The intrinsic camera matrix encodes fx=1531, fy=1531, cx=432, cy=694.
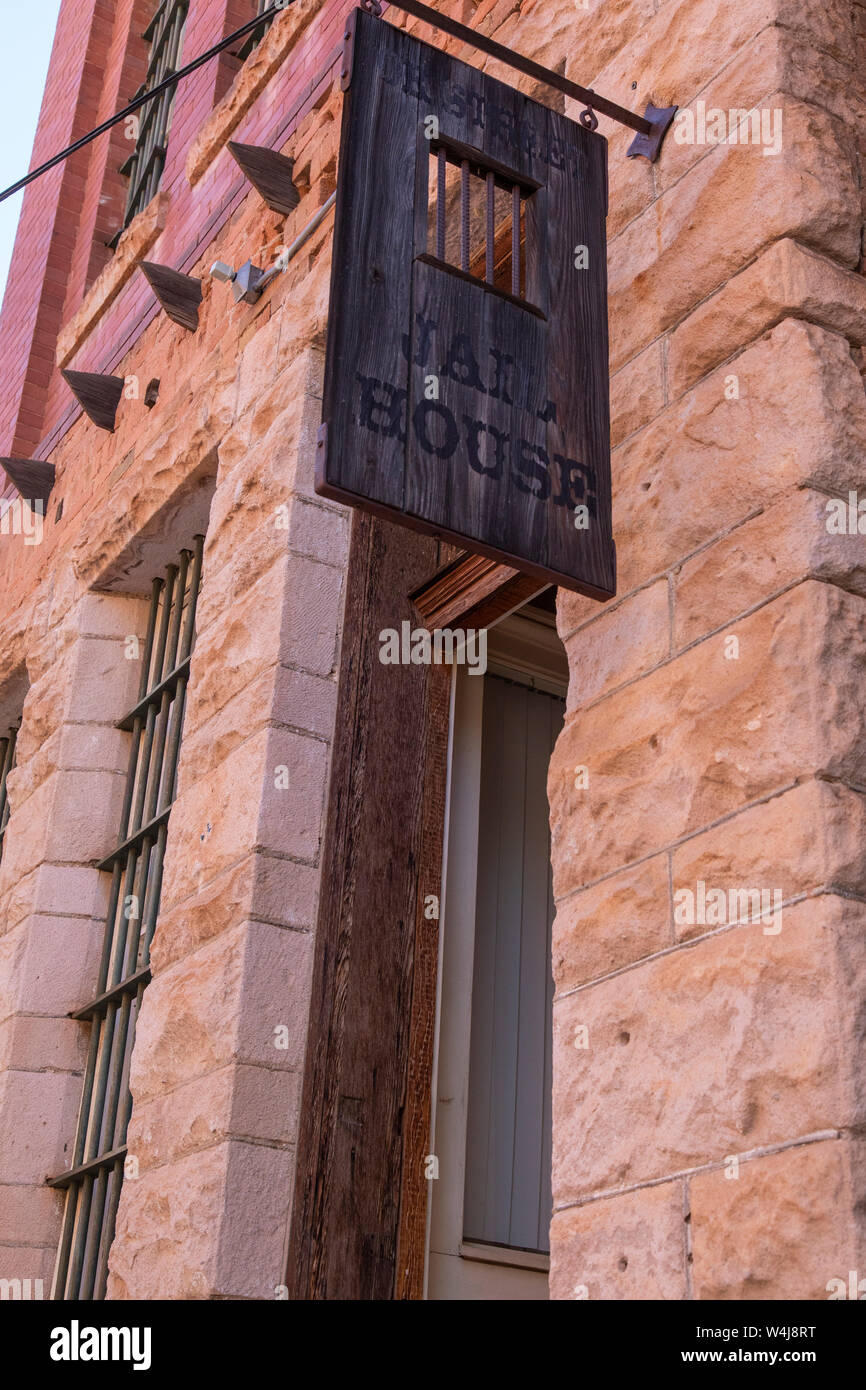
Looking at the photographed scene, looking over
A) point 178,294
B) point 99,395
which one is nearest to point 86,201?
point 99,395

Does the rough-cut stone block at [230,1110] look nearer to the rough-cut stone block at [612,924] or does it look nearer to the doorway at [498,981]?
the doorway at [498,981]

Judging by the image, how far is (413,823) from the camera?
176 inches

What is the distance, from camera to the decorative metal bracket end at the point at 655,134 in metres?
3.50

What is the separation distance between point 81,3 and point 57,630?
5292 mm

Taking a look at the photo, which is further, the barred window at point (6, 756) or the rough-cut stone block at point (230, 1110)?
the barred window at point (6, 756)

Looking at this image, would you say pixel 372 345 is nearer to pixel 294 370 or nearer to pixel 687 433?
pixel 687 433

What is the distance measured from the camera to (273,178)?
550cm

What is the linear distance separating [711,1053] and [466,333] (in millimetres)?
1503

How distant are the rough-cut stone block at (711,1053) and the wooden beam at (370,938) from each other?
1190 mm

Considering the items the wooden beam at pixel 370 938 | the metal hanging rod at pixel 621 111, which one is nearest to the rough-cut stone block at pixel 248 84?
the wooden beam at pixel 370 938

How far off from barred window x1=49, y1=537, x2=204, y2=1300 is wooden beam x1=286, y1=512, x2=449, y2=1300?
1.14m

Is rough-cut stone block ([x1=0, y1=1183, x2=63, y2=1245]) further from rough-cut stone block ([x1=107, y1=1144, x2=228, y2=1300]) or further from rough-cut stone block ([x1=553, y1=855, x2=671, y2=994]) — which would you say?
rough-cut stone block ([x1=553, y1=855, x2=671, y2=994])

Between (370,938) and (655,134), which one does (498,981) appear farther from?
(655,134)

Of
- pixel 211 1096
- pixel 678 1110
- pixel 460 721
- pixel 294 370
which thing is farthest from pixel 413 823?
pixel 678 1110
